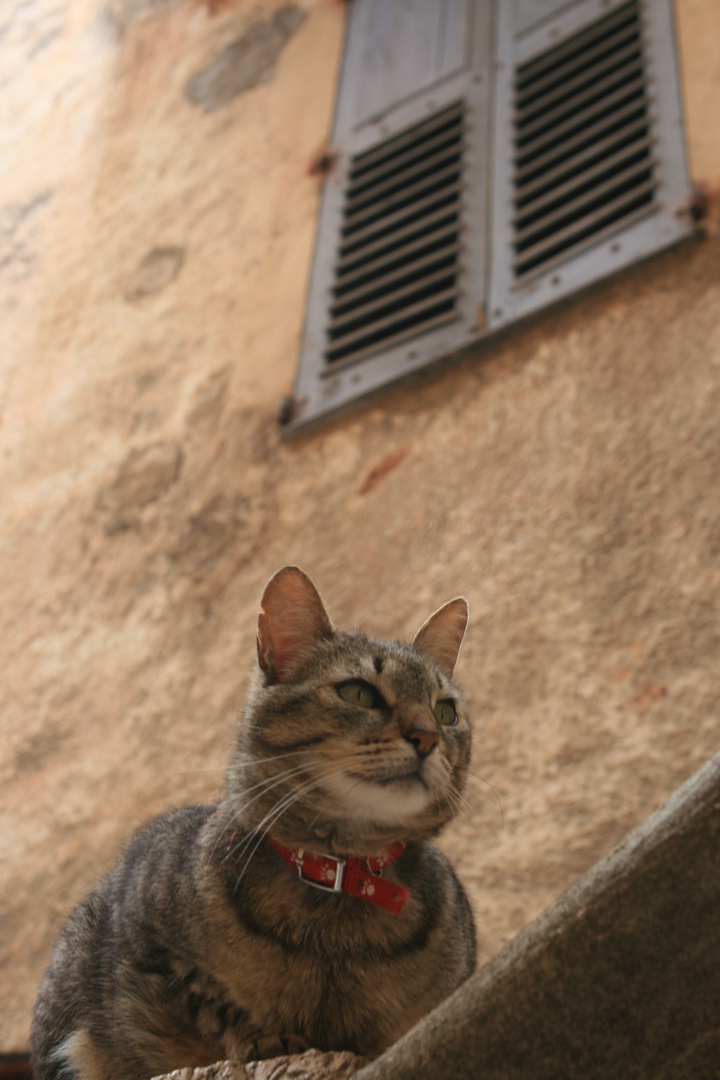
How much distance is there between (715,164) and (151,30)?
173 inches

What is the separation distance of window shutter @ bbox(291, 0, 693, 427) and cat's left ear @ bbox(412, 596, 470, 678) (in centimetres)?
165

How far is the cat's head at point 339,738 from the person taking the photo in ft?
4.61

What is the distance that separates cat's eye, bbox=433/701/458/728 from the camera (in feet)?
5.26

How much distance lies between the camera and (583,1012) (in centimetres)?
92

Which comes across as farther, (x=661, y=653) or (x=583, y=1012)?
(x=661, y=653)

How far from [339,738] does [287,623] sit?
0.85ft

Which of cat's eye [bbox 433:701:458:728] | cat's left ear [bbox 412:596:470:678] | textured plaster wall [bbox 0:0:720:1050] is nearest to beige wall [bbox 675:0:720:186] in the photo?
textured plaster wall [bbox 0:0:720:1050]

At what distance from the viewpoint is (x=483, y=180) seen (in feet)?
12.5

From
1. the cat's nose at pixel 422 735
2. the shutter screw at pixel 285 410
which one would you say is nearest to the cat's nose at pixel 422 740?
the cat's nose at pixel 422 735

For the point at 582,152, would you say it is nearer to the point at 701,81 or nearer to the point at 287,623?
the point at 701,81

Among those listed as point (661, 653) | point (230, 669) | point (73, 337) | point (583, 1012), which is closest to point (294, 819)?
point (583, 1012)

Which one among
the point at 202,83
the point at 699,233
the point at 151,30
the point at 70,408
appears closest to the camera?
the point at 699,233

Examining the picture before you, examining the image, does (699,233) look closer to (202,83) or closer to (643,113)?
(643,113)

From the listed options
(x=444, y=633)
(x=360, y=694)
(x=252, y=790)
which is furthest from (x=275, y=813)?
(x=444, y=633)
